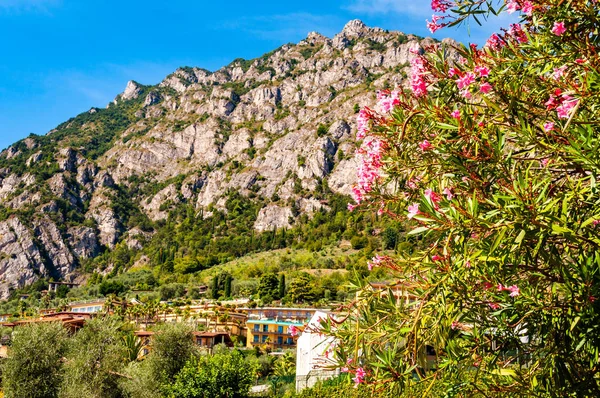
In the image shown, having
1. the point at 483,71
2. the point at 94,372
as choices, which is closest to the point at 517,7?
the point at 483,71

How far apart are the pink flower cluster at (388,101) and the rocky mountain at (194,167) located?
125025mm

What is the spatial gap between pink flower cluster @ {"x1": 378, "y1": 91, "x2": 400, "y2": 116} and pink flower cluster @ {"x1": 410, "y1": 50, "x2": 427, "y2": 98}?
169 millimetres

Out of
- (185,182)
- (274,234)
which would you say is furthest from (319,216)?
(185,182)

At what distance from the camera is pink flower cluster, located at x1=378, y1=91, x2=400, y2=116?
4801 mm

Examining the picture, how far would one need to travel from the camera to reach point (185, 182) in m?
171

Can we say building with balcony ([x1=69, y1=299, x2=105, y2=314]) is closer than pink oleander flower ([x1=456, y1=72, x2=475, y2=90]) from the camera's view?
No

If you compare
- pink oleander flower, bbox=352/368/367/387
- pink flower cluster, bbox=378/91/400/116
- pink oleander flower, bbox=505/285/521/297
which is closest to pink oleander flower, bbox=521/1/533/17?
pink flower cluster, bbox=378/91/400/116

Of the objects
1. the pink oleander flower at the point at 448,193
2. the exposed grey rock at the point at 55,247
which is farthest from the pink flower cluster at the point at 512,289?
the exposed grey rock at the point at 55,247

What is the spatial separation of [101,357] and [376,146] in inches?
1062

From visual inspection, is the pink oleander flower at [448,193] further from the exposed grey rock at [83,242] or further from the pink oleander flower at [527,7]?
the exposed grey rock at [83,242]

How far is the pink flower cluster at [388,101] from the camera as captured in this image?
15.8ft

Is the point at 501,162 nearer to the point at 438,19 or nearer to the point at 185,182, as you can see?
the point at 438,19

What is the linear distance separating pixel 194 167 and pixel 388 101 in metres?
176

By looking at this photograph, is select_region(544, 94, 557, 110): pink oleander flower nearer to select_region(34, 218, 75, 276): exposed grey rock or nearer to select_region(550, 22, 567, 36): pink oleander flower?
select_region(550, 22, 567, 36): pink oleander flower
